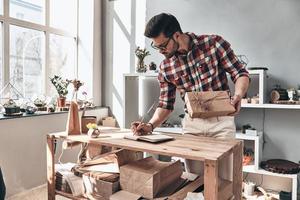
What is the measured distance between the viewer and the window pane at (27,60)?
287cm

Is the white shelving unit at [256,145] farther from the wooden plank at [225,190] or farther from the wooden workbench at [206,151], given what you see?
the wooden plank at [225,190]

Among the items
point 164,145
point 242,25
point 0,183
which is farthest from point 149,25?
point 242,25

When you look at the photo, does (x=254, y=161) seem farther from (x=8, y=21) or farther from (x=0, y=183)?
(x=8, y=21)

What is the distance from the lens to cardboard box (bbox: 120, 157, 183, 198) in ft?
5.26

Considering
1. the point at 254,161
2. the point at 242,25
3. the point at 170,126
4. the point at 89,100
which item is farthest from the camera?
Result: the point at 89,100

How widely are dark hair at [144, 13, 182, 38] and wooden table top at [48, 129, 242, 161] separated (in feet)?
1.95

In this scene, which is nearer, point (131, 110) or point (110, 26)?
point (131, 110)

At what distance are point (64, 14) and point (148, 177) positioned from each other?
2585mm

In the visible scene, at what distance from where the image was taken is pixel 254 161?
273 centimetres

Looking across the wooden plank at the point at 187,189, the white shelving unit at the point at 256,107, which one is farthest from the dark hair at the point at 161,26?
the white shelving unit at the point at 256,107

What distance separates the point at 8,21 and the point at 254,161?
2.62 metres

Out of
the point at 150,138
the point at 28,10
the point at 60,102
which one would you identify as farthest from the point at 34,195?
the point at 28,10

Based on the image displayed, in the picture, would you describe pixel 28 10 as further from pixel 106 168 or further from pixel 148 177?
pixel 148 177

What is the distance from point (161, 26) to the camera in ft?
5.21
